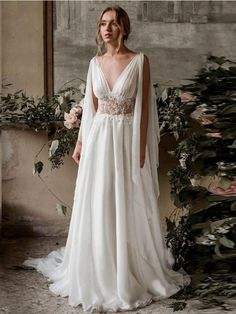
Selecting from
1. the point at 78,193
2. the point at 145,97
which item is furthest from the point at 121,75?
the point at 78,193

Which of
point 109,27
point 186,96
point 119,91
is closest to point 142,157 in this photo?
point 119,91

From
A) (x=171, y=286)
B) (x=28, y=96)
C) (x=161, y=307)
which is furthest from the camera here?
(x=28, y=96)

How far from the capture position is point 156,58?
12.5 ft

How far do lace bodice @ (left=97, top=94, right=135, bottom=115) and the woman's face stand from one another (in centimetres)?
29

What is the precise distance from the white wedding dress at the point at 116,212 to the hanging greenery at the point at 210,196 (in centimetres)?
20

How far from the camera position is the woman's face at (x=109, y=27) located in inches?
98.7

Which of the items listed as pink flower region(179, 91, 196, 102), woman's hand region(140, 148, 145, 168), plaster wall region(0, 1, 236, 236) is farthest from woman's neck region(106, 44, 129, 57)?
plaster wall region(0, 1, 236, 236)

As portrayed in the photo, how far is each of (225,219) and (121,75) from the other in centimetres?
90

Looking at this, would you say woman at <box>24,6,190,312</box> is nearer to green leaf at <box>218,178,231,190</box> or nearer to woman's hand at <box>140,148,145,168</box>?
woman's hand at <box>140,148,145,168</box>

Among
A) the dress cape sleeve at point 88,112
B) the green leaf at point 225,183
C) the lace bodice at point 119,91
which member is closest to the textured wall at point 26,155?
the dress cape sleeve at point 88,112

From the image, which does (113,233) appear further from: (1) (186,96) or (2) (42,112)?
(2) (42,112)

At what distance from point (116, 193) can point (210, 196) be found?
1.66 feet

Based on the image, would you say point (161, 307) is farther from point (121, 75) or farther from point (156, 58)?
point (156, 58)

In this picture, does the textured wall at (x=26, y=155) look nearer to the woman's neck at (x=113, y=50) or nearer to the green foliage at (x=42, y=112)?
the green foliage at (x=42, y=112)
